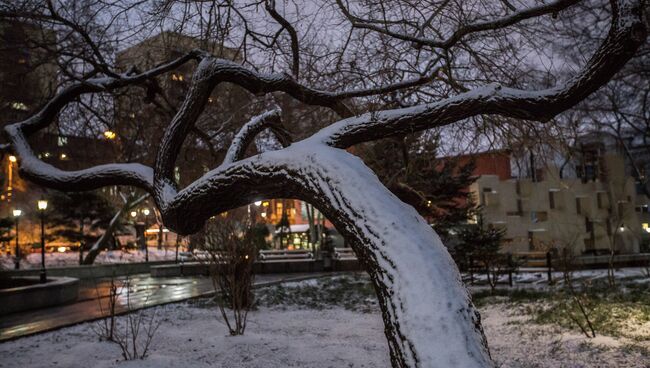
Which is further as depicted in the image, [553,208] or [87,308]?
[553,208]

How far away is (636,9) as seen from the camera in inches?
150

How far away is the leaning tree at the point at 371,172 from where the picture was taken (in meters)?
2.59

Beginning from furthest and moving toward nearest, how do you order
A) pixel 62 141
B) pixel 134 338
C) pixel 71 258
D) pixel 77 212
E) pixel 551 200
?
pixel 77 212 < pixel 71 258 < pixel 551 200 < pixel 62 141 < pixel 134 338

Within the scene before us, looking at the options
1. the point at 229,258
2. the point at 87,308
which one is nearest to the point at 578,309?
the point at 229,258

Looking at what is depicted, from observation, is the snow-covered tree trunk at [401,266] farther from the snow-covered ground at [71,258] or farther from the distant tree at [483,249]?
the snow-covered ground at [71,258]

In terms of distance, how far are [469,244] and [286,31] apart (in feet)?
36.9

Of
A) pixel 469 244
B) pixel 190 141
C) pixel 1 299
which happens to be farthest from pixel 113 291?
pixel 469 244

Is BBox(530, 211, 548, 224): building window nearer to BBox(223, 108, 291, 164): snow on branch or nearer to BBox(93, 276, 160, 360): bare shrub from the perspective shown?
BBox(93, 276, 160, 360): bare shrub

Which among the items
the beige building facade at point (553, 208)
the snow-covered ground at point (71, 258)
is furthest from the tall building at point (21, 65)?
the beige building facade at point (553, 208)

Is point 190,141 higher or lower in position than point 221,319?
higher

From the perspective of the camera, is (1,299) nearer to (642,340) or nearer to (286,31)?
(286,31)

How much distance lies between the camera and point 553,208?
1047 inches

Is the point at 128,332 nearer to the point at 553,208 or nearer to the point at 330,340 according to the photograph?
the point at 330,340

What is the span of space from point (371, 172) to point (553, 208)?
2595cm
